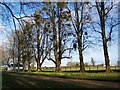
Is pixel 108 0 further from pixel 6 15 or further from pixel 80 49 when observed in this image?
pixel 6 15

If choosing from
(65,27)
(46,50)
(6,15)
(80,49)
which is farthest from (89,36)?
(6,15)

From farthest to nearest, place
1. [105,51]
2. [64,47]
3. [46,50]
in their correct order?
[46,50] → [64,47] → [105,51]

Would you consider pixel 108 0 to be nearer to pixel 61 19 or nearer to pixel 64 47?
pixel 61 19

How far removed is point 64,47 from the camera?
1556 inches

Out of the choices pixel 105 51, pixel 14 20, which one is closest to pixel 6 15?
pixel 14 20

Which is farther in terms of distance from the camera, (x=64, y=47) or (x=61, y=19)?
(x=64, y=47)

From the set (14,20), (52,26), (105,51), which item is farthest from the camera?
(52,26)

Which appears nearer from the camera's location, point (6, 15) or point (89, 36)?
point (6, 15)

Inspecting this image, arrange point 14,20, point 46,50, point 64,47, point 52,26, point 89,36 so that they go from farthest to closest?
point 46,50, point 64,47, point 52,26, point 89,36, point 14,20

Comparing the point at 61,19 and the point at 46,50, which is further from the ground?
the point at 61,19

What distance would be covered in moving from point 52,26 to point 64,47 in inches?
184

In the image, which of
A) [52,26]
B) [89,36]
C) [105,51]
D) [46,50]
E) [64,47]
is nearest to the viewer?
[105,51]

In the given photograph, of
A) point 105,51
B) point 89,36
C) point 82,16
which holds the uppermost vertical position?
point 82,16

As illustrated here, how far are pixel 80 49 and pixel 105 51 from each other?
6524 mm
